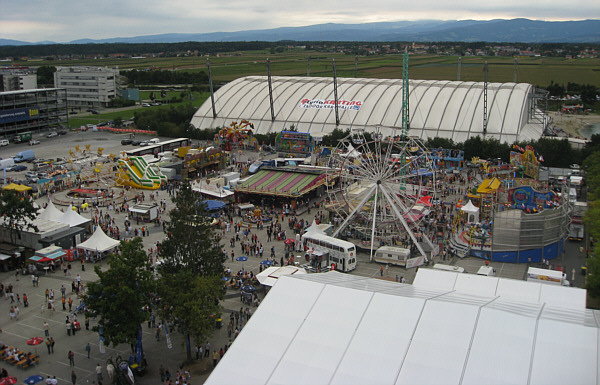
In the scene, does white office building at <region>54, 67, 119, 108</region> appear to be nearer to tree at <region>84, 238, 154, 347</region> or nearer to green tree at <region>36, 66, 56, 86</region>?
green tree at <region>36, 66, 56, 86</region>

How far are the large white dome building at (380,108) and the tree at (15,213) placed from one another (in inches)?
1589

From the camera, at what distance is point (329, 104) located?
7438 cm

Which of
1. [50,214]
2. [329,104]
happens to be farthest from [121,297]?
[329,104]

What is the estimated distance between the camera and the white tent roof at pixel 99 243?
36312mm

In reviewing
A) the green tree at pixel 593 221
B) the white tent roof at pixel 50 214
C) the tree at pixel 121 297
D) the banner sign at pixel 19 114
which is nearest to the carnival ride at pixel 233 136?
the white tent roof at pixel 50 214

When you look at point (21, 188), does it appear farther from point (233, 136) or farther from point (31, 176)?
point (233, 136)

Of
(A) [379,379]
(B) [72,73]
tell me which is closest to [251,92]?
(B) [72,73]

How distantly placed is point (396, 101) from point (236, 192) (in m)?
30.2

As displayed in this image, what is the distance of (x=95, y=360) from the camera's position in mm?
25031

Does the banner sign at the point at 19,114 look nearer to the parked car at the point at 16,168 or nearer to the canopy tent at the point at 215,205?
the parked car at the point at 16,168

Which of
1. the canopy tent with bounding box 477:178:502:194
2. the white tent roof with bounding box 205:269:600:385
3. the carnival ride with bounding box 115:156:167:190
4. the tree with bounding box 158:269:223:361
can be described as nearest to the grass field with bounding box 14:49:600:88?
the canopy tent with bounding box 477:178:502:194

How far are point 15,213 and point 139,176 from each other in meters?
18.9

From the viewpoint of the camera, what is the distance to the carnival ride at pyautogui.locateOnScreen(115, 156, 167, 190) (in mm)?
54875

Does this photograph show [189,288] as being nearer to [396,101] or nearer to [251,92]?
[396,101]
